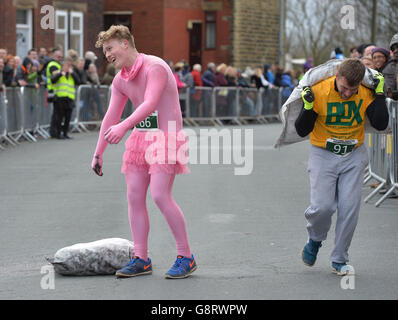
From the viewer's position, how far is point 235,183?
552 inches

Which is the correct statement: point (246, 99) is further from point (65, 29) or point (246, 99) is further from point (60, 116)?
point (60, 116)

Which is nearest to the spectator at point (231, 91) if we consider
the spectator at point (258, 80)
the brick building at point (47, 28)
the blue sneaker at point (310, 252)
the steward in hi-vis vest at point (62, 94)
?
the spectator at point (258, 80)

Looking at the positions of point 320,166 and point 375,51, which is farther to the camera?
point 375,51

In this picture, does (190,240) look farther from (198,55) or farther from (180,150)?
(198,55)

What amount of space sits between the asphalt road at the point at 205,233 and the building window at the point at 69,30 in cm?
1848

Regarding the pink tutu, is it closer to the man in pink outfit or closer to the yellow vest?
the man in pink outfit

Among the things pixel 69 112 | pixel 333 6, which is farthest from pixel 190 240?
pixel 333 6

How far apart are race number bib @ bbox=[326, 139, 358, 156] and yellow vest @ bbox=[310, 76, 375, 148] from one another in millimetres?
33

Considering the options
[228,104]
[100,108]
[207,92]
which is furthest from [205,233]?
[228,104]

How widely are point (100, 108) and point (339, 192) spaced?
61.4ft

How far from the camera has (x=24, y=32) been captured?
3212 cm

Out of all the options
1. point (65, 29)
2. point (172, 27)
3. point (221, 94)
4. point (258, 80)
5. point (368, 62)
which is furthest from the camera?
point (172, 27)
